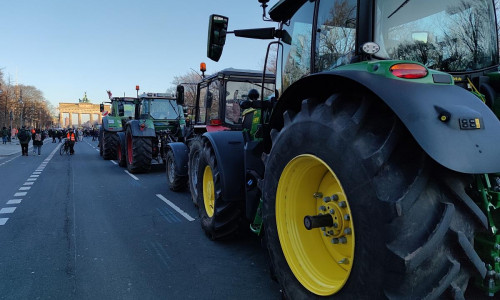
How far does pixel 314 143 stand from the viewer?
86.9 inches

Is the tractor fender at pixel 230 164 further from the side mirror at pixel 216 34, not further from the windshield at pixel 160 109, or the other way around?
the windshield at pixel 160 109

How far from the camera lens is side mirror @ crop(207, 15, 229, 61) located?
3498mm

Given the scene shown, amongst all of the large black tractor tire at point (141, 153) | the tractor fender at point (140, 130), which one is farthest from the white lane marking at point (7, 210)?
the tractor fender at point (140, 130)

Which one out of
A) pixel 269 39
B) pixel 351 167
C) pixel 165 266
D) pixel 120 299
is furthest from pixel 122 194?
pixel 351 167

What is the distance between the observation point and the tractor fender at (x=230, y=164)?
4262mm

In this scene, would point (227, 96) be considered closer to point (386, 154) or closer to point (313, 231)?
point (313, 231)

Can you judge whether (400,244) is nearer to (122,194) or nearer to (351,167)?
(351,167)

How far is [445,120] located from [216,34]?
2.41m

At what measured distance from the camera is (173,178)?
8.61 meters

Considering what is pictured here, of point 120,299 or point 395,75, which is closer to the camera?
point 395,75

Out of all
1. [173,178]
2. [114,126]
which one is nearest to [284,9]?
[173,178]

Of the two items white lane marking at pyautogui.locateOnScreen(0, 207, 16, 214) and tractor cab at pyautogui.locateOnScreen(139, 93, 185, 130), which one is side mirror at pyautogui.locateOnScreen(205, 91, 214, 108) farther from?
tractor cab at pyautogui.locateOnScreen(139, 93, 185, 130)

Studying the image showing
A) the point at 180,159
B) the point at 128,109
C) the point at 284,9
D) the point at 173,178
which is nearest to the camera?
the point at 284,9

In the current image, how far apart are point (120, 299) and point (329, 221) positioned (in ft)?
6.94
